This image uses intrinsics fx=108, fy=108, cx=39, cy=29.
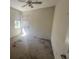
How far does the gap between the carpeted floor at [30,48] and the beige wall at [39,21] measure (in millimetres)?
447

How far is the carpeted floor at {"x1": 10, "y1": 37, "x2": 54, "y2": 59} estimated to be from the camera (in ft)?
15.2

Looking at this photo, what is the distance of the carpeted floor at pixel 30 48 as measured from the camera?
464 cm

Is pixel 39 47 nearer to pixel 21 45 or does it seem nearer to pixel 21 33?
pixel 21 45

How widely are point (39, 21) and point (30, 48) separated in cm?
214

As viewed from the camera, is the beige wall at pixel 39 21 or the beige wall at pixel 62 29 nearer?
the beige wall at pixel 62 29

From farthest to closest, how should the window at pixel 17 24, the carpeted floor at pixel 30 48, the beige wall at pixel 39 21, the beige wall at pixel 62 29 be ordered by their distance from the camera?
1. the beige wall at pixel 39 21
2. the window at pixel 17 24
3. the carpeted floor at pixel 30 48
4. the beige wall at pixel 62 29

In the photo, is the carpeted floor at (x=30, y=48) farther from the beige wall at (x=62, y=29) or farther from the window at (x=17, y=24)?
the beige wall at (x=62, y=29)

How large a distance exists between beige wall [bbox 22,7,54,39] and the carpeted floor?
447 millimetres

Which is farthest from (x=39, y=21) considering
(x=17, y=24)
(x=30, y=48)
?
(x=30, y=48)

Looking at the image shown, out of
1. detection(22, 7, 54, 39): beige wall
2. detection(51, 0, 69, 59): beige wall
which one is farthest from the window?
detection(51, 0, 69, 59): beige wall

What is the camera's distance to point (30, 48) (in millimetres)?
5473

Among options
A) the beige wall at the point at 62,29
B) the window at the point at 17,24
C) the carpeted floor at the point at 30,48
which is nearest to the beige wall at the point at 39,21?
the carpeted floor at the point at 30,48

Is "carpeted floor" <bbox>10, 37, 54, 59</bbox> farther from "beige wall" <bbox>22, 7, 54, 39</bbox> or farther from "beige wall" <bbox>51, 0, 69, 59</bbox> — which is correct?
A: "beige wall" <bbox>51, 0, 69, 59</bbox>

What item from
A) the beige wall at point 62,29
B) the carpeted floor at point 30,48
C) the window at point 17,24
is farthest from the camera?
the window at point 17,24
